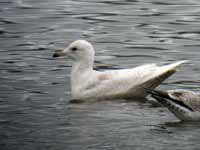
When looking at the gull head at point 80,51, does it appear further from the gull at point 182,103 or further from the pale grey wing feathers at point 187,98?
the pale grey wing feathers at point 187,98

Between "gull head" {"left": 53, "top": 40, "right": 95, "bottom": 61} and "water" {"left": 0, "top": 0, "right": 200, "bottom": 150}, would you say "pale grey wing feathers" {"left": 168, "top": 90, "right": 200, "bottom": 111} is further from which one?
"gull head" {"left": 53, "top": 40, "right": 95, "bottom": 61}

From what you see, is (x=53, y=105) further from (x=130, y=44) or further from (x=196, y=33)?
(x=196, y=33)

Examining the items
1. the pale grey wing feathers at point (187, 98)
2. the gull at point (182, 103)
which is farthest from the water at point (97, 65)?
the pale grey wing feathers at point (187, 98)

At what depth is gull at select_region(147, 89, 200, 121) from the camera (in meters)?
14.2

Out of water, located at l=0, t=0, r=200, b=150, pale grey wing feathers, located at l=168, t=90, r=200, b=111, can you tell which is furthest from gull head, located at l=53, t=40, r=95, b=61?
pale grey wing feathers, located at l=168, t=90, r=200, b=111

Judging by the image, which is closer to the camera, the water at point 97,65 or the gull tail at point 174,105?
the water at point 97,65

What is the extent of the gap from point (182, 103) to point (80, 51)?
279 cm

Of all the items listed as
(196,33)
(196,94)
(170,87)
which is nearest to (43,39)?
(196,33)

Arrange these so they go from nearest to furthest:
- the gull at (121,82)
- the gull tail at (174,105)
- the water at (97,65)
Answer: the water at (97,65) < the gull tail at (174,105) < the gull at (121,82)

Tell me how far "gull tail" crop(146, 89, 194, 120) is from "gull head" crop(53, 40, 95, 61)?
2379mm

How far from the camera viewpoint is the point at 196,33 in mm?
20469

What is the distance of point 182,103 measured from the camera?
1423 cm

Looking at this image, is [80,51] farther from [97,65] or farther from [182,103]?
[182,103]

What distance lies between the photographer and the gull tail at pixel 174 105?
14211 millimetres
